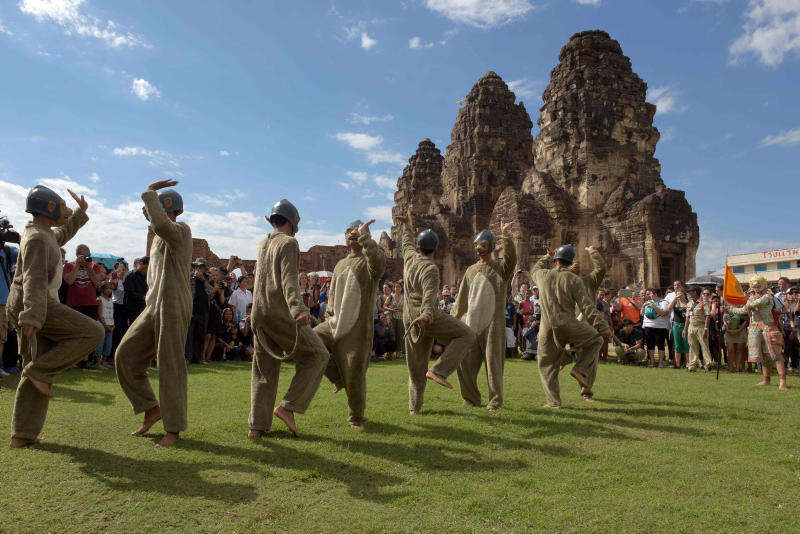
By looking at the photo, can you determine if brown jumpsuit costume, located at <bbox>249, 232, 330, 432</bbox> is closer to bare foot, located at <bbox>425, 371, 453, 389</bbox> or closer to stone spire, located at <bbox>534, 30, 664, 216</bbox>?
bare foot, located at <bbox>425, 371, 453, 389</bbox>

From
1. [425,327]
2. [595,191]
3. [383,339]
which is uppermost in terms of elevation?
[595,191]

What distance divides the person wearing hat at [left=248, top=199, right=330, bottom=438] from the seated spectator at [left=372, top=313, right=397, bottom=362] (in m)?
8.04

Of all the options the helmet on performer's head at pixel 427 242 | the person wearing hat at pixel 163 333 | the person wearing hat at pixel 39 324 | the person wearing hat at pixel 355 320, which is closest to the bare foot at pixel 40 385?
the person wearing hat at pixel 39 324

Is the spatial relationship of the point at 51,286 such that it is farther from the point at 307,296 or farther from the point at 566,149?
the point at 566,149

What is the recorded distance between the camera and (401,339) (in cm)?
1344

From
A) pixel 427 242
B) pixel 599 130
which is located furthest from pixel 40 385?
pixel 599 130

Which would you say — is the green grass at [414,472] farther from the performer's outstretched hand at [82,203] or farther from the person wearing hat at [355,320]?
the performer's outstretched hand at [82,203]

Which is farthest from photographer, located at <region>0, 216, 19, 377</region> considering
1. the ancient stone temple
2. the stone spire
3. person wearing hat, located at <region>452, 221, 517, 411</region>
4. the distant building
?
the distant building

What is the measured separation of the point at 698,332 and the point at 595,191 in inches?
604

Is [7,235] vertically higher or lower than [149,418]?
higher

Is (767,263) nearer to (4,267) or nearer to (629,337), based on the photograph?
(629,337)

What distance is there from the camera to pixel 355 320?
16.5ft

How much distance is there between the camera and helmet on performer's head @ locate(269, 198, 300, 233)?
4.72m

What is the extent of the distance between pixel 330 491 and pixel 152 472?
1.28 m
